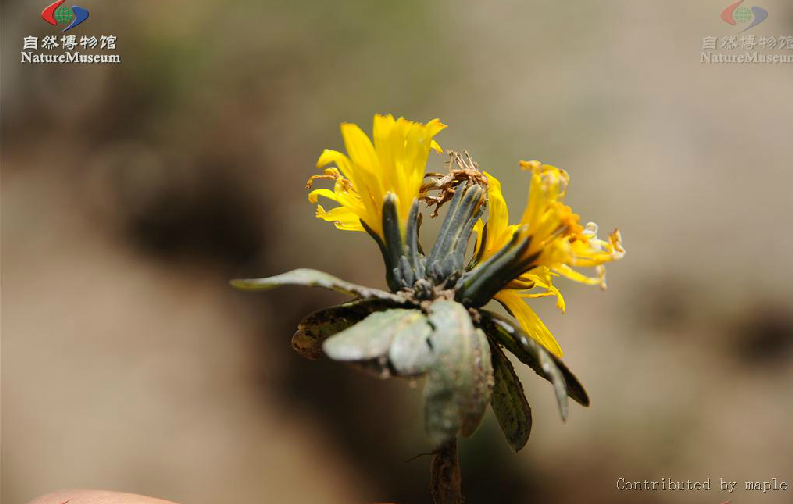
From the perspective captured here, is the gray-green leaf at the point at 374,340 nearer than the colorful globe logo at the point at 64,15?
Yes

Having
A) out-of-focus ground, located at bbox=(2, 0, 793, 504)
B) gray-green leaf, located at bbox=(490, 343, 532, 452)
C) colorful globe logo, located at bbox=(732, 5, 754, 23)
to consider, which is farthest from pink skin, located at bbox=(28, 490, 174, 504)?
colorful globe logo, located at bbox=(732, 5, 754, 23)

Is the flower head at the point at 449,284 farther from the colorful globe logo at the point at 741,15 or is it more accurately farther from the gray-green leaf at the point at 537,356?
the colorful globe logo at the point at 741,15

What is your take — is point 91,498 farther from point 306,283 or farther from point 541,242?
point 541,242

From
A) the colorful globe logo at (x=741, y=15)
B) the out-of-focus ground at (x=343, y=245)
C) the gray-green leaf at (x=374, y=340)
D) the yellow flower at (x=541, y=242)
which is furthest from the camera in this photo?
the colorful globe logo at (x=741, y=15)

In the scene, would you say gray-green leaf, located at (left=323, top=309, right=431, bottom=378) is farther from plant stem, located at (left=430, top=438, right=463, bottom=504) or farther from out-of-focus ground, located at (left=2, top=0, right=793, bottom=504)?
out-of-focus ground, located at (left=2, top=0, right=793, bottom=504)

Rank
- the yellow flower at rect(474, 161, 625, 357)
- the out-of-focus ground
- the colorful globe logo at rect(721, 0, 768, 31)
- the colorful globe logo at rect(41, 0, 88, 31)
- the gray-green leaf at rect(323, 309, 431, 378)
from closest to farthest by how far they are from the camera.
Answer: the gray-green leaf at rect(323, 309, 431, 378)
the yellow flower at rect(474, 161, 625, 357)
the out-of-focus ground
the colorful globe logo at rect(721, 0, 768, 31)
the colorful globe logo at rect(41, 0, 88, 31)

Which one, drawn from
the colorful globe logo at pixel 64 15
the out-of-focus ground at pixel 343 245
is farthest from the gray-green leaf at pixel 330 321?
the colorful globe logo at pixel 64 15

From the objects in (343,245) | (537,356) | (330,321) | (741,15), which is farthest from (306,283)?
(741,15)
